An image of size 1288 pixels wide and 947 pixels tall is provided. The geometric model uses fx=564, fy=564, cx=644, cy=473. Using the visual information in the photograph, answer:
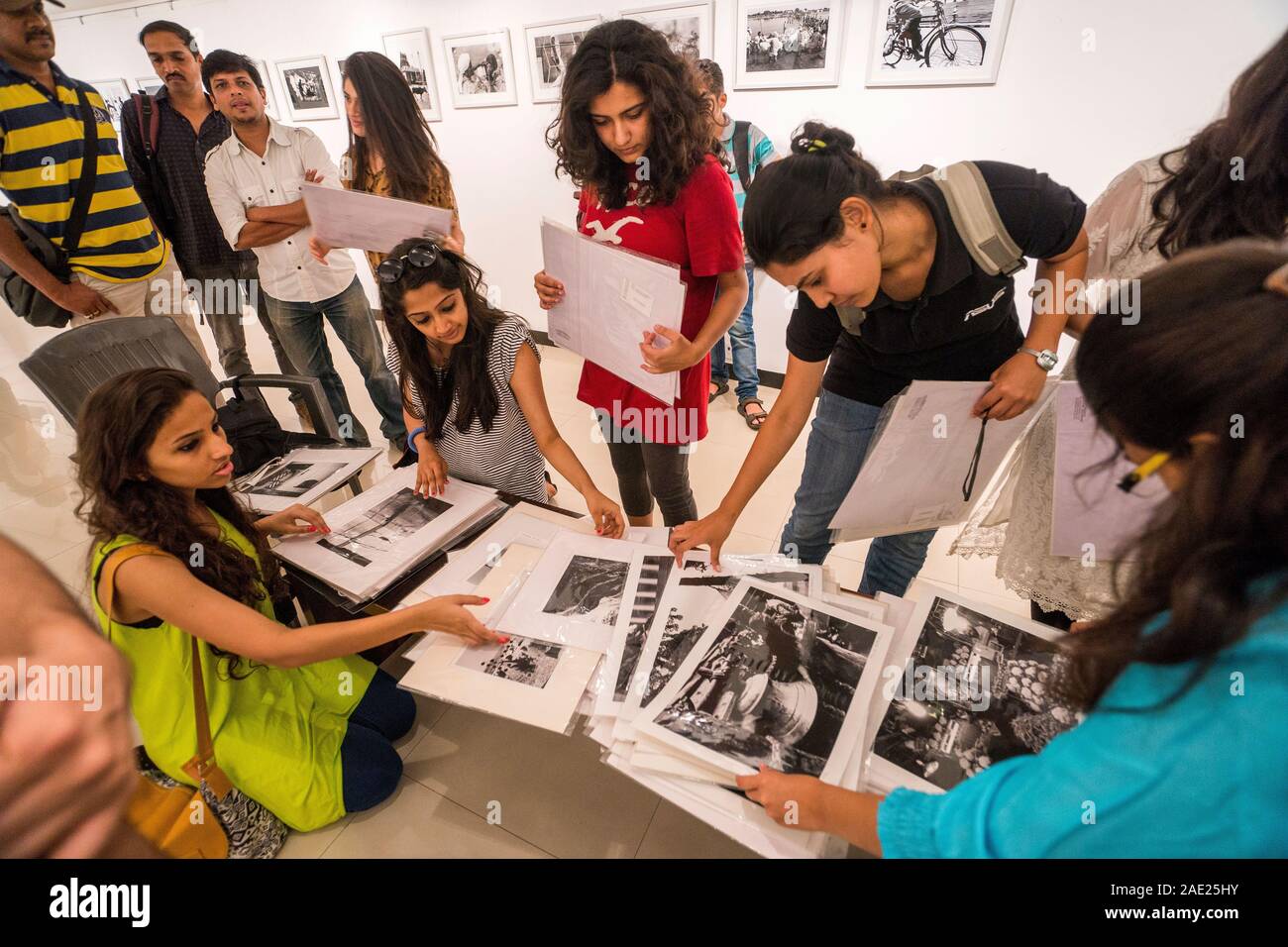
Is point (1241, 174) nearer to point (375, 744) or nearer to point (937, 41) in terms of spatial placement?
point (937, 41)

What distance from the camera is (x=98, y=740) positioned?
38 cm

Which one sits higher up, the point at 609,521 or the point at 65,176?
the point at 65,176

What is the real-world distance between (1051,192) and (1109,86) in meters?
1.96

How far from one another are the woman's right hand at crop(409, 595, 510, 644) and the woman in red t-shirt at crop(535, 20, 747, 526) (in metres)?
0.73

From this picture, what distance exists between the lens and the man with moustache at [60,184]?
1.95 meters

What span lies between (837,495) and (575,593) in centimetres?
73

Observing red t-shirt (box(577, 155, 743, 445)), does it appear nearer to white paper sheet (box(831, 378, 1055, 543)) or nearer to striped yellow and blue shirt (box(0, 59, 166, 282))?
white paper sheet (box(831, 378, 1055, 543))

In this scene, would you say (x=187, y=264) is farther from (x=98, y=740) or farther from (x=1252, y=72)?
(x=1252, y=72)

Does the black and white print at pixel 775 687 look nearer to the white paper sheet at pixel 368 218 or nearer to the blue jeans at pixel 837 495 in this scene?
the blue jeans at pixel 837 495

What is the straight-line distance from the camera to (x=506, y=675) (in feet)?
3.33

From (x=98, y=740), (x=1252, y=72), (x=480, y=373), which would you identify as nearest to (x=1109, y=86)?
(x=1252, y=72)

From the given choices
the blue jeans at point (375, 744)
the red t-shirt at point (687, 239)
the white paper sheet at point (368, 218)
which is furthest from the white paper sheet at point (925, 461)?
the white paper sheet at point (368, 218)

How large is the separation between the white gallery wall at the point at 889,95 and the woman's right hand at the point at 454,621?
219 cm

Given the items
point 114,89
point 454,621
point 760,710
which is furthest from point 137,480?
point 114,89
